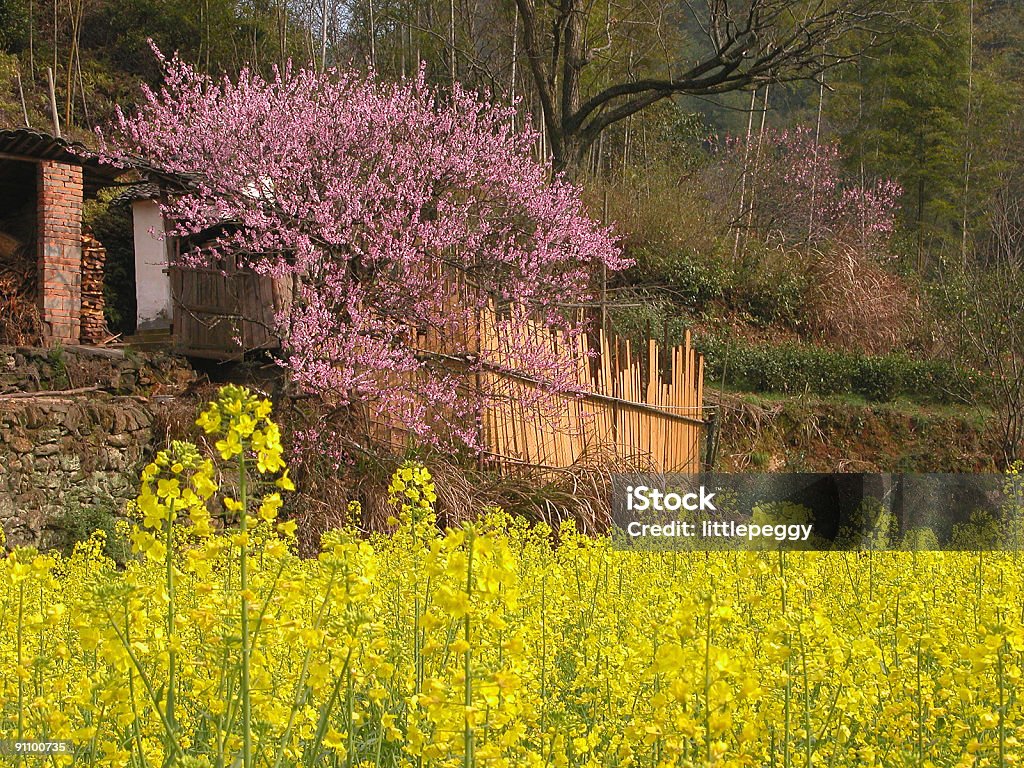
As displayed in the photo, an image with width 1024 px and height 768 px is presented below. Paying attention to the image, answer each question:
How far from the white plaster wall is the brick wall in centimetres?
211

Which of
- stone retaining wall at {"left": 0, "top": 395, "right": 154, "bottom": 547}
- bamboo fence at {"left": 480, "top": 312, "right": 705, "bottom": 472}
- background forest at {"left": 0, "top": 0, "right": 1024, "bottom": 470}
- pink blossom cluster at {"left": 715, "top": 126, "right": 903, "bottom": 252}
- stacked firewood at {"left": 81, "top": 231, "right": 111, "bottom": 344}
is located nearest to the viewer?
stone retaining wall at {"left": 0, "top": 395, "right": 154, "bottom": 547}

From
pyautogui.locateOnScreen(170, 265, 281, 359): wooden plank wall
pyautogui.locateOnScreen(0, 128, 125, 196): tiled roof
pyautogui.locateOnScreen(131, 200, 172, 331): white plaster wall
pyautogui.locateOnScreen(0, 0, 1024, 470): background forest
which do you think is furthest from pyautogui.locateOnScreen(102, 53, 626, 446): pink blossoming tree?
pyautogui.locateOnScreen(131, 200, 172, 331): white plaster wall

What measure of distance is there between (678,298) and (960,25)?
1991 centimetres

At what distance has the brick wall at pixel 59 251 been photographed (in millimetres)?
12875

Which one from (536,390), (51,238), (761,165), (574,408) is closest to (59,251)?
(51,238)

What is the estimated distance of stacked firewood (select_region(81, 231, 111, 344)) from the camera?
14.6 m

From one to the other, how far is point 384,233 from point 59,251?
493cm

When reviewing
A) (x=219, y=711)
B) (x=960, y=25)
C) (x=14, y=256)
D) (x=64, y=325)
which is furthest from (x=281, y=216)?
(x=960, y=25)

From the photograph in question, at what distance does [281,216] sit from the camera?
37.7ft

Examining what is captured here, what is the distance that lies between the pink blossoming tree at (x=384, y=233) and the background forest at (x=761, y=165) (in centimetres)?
168

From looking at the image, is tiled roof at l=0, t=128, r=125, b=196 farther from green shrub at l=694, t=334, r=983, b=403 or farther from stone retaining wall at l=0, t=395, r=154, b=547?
green shrub at l=694, t=334, r=983, b=403

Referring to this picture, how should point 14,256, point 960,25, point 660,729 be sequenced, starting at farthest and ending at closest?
point 960,25 → point 14,256 → point 660,729

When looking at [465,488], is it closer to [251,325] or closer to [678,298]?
[251,325]

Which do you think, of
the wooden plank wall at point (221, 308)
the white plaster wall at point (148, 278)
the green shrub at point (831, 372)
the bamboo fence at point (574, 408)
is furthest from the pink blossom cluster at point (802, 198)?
the wooden plank wall at point (221, 308)
